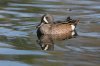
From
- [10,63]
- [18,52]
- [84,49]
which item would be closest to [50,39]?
[84,49]

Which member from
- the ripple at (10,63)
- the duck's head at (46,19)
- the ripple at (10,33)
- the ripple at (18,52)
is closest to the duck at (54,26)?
the duck's head at (46,19)

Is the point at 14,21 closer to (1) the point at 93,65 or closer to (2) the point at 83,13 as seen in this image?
(2) the point at 83,13

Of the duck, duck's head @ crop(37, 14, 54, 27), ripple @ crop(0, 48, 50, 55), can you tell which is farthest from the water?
duck's head @ crop(37, 14, 54, 27)

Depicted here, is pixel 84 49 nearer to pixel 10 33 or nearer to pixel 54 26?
pixel 10 33

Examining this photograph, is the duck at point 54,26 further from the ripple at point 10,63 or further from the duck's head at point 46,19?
the ripple at point 10,63

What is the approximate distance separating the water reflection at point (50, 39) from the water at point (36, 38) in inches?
4.4

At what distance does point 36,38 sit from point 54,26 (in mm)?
1262

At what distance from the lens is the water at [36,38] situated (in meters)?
11.5

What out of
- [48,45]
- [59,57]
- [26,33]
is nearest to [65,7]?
[26,33]

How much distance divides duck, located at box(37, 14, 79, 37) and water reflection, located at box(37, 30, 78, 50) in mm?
183

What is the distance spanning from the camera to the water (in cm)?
1153

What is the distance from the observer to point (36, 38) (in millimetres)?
14211

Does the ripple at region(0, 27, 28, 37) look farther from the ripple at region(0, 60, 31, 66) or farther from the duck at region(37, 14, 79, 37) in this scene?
the ripple at region(0, 60, 31, 66)

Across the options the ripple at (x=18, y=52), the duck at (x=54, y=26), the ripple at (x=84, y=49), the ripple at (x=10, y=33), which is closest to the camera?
the ripple at (x=18, y=52)
